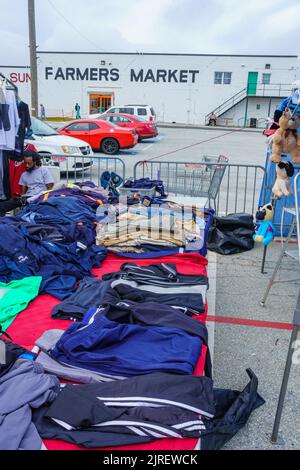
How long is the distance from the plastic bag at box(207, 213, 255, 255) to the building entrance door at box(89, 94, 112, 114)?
39186 mm

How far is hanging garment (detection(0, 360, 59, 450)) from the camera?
5.86 feet

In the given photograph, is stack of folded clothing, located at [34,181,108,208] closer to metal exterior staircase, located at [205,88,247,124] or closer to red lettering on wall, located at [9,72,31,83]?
metal exterior staircase, located at [205,88,247,124]

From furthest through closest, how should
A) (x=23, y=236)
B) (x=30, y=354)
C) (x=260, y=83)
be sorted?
(x=260, y=83), (x=23, y=236), (x=30, y=354)

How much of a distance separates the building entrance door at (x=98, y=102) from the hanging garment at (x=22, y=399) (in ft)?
141

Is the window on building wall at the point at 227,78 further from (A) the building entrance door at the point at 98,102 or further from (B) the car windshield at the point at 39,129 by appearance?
(B) the car windshield at the point at 39,129

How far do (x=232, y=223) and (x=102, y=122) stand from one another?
12996mm

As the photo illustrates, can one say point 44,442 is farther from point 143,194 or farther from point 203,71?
point 203,71

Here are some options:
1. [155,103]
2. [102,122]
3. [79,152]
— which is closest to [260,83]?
[155,103]

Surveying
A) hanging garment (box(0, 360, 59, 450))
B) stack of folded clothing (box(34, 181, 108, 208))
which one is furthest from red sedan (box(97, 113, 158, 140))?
hanging garment (box(0, 360, 59, 450))

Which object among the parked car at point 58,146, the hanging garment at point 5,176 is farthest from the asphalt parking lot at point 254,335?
the parked car at point 58,146

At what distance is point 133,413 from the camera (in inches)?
77.1

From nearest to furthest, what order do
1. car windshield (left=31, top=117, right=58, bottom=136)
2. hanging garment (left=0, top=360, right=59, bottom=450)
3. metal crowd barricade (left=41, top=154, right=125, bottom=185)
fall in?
hanging garment (left=0, top=360, right=59, bottom=450) → metal crowd barricade (left=41, top=154, right=125, bottom=185) → car windshield (left=31, top=117, right=58, bottom=136)

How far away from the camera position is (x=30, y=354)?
2350mm

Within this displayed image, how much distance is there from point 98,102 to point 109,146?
91.3 feet
